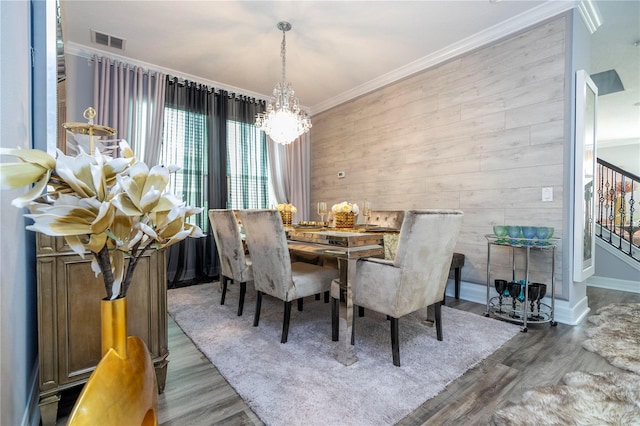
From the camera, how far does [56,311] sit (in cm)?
126

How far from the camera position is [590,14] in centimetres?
269

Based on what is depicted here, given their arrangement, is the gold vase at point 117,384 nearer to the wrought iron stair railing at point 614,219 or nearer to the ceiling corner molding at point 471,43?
the ceiling corner molding at point 471,43

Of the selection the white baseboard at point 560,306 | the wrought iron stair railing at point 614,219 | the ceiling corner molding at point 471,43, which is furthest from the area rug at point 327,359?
the wrought iron stair railing at point 614,219

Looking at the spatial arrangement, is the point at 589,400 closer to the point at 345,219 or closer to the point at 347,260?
the point at 347,260

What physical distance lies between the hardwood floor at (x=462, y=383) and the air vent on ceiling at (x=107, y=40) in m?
3.08

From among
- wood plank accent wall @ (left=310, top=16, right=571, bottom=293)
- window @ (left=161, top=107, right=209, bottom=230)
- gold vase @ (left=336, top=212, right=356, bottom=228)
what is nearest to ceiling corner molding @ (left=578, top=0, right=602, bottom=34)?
wood plank accent wall @ (left=310, top=16, right=571, bottom=293)

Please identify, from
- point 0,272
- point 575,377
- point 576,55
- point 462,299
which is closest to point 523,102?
point 576,55

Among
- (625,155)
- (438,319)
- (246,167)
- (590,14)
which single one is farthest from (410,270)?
(625,155)

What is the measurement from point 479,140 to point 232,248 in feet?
8.97

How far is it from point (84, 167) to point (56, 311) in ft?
3.32

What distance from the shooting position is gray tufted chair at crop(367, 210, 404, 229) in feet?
10.7

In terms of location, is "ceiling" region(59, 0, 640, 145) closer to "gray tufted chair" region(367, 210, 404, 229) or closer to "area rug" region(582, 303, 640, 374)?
"gray tufted chair" region(367, 210, 404, 229)

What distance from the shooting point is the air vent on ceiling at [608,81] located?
4.04 meters

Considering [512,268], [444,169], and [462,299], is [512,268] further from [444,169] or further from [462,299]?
[444,169]
